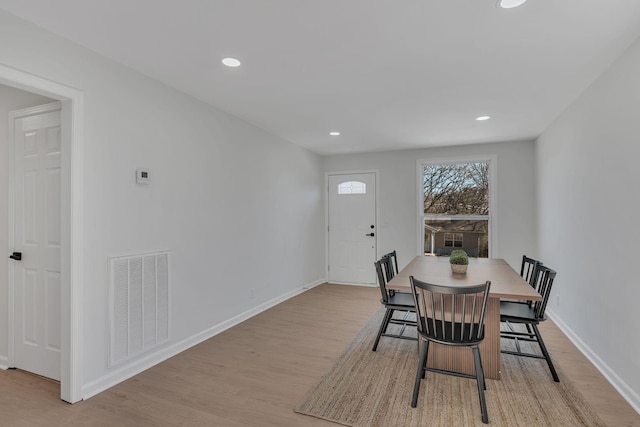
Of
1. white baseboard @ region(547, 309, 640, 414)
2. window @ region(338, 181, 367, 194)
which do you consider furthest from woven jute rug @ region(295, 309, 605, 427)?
window @ region(338, 181, 367, 194)

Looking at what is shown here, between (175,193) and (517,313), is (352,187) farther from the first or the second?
(517,313)

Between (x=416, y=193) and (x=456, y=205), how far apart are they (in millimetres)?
669

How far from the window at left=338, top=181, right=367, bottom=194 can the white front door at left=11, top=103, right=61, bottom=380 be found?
14.6 ft

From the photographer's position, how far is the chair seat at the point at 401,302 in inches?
113

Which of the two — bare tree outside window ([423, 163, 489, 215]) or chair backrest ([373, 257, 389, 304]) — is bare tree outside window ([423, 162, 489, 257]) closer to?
bare tree outside window ([423, 163, 489, 215])

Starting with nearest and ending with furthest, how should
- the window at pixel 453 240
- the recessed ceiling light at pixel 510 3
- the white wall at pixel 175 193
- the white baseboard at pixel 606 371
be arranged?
1. the recessed ceiling light at pixel 510 3
2. the white baseboard at pixel 606 371
3. the white wall at pixel 175 193
4. the window at pixel 453 240

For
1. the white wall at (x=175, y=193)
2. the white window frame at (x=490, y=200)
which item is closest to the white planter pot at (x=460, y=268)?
the white wall at (x=175, y=193)

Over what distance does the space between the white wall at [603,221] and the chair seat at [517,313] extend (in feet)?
1.75

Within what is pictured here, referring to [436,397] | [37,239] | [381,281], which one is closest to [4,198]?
[37,239]

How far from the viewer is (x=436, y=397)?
2309 mm

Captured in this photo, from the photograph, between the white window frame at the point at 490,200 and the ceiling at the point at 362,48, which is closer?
the ceiling at the point at 362,48

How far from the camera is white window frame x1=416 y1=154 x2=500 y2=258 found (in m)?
5.21

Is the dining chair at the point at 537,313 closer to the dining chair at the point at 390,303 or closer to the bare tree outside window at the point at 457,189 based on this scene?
the dining chair at the point at 390,303

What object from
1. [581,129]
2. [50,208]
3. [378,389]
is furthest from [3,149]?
[581,129]
